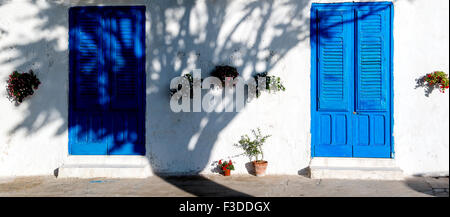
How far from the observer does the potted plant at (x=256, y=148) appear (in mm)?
9070

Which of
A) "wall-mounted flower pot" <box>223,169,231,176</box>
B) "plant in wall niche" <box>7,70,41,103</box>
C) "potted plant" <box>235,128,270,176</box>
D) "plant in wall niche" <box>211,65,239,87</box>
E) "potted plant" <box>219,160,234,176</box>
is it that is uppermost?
"plant in wall niche" <box>211,65,239,87</box>

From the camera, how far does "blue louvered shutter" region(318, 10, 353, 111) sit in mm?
9016

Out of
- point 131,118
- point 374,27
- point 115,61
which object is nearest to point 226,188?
point 131,118

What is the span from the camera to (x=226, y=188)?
8273 mm

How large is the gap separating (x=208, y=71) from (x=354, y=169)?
3.20 meters

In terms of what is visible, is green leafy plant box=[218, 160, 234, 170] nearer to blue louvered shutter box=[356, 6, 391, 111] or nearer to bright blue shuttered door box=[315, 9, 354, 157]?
bright blue shuttered door box=[315, 9, 354, 157]

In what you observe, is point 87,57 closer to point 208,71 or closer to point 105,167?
point 105,167

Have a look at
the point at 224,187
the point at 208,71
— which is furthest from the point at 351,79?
the point at 224,187

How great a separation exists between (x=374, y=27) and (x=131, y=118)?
189 inches

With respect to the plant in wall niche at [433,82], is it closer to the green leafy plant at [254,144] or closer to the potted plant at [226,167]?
the green leafy plant at [254,144]

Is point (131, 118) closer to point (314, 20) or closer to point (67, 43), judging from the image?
point (67, 43)

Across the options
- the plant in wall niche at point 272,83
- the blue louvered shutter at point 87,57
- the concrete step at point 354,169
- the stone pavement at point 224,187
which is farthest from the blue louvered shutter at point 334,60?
the blue louvered shutter at point 87,57

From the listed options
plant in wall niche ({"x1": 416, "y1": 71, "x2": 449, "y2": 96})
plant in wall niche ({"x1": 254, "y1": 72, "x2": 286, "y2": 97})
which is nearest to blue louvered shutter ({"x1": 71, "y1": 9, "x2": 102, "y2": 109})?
plant in wall niche ({"x1": 254, "y1": 72, "x2": 286, "y2": 97})

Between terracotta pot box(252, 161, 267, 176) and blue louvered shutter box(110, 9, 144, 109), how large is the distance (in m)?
2.50
